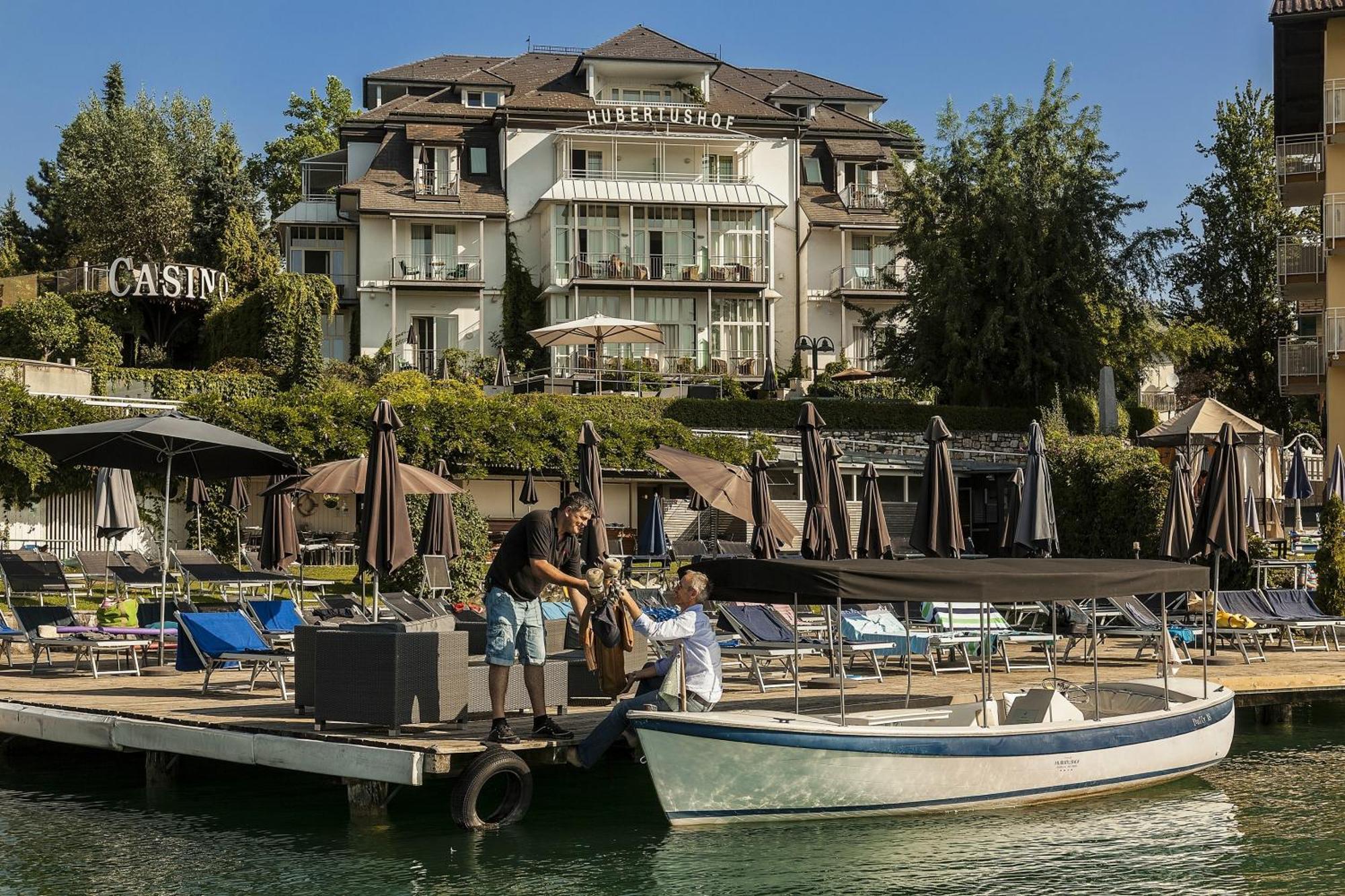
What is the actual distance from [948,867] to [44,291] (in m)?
46.4

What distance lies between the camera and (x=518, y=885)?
30.6 ft

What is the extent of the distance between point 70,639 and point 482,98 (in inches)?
1689

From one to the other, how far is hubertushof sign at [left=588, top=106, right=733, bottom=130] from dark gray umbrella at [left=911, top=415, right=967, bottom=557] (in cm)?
3631

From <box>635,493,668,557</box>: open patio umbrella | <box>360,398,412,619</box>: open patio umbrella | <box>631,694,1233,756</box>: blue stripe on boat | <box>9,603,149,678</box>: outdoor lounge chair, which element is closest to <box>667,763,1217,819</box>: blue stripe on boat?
<box>631,694,1233,756</box>: blue stripe on boat

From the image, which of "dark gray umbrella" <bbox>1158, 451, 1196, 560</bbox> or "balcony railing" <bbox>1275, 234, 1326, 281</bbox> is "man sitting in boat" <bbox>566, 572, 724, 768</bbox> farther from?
"balcony railing" <bbox>1275, 234, 1326, 281</bbox>

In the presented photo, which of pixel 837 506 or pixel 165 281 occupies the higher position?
pixel 165 281

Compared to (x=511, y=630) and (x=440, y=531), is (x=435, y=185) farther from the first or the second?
(x=511, y=630)

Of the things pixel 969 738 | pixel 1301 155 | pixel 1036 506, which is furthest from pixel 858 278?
pixel 969 738

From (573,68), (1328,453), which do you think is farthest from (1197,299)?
(573,68)

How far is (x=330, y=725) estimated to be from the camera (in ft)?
36.4

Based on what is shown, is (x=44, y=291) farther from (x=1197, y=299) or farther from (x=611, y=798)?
(x=611, y=798)

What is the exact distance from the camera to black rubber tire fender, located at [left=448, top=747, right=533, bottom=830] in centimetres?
1009

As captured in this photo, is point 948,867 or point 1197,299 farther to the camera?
point 1197,299

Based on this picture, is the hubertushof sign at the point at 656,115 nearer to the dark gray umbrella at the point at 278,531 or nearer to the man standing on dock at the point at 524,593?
the dark gray umbrella at the point at 278,531
